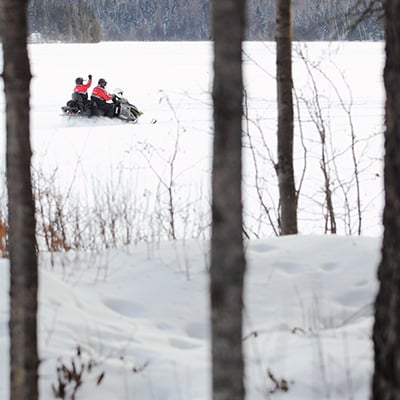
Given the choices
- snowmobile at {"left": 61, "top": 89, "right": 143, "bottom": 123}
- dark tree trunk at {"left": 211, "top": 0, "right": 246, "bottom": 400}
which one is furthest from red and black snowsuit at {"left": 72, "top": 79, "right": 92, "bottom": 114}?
dark tree trunk at {"left": 211, "top": 0, "right": 246, "bottom": 400}

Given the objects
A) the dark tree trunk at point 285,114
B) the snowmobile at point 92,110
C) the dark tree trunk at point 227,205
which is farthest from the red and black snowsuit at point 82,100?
the dark tree trunk at point 227,205

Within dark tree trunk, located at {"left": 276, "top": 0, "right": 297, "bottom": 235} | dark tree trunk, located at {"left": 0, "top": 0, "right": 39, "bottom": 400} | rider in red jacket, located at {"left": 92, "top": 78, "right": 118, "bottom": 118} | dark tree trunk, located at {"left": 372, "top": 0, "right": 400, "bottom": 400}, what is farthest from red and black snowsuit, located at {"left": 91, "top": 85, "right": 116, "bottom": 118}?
dark tree trunk, located at {"left": 372, "top": 0, "right": 400, "bottom": 400}

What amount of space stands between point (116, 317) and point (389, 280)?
2176 millimetres

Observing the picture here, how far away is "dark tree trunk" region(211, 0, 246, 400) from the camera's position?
2193 mm

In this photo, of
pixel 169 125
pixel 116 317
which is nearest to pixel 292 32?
pixel 116 317

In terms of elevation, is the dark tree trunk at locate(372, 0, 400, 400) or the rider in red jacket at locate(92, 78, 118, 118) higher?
the rider in red jacket at locate(92, 78, 118, 118)

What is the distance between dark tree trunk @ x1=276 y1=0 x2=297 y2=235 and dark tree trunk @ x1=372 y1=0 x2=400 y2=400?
3.73m

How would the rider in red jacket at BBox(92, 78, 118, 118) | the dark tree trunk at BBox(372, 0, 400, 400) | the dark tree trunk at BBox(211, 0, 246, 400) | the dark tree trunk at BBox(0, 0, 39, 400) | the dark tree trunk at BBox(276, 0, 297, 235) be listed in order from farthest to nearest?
the rider in red jacket at BBox(92, 78, 118, 118) < the dark tree trunk at BBox(276, 0, 297, 235) < the dark tree trunk at BBox(0, 0, 39, 400) < the dark tree trunk at BBox(372, 0, 400, 400) < the dark tree trunk at BBox(211, 0, 246, 400)

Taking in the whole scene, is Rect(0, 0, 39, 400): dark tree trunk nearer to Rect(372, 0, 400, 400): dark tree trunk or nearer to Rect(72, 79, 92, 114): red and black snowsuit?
Rect(372, 0, 400, 400): dark tree trunk

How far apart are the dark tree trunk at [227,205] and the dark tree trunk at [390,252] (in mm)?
539

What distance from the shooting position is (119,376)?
11.9ft

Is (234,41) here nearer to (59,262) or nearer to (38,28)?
(59,262)

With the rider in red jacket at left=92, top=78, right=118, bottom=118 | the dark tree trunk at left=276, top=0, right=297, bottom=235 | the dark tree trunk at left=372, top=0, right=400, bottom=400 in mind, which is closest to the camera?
the dark tree trunk at left=372, top=0, right=400, bottom=400

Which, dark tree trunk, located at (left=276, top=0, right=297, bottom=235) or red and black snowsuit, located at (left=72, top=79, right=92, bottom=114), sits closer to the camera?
dark tree trunk, located at (left=276, top=0, right=297, bottom=235)
